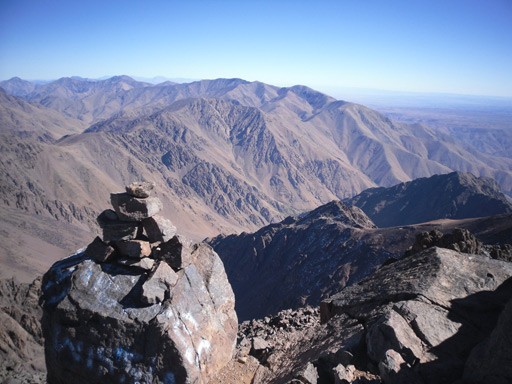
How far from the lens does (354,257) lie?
6506cm

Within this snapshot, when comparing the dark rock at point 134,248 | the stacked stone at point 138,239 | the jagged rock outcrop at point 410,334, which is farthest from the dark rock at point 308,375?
the dark rock at point 134,248

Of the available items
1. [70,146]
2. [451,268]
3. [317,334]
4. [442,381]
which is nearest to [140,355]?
[317,334]

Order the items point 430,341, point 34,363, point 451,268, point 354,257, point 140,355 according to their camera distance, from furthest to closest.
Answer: point 354,257 < point 34,363 < point 451,268 < point 140,355 < point 430,341

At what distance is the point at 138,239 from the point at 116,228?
954 mm

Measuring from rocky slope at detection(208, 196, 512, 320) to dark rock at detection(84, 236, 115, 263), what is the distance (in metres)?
48.6

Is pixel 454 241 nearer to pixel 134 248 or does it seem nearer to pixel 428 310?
pixel 428 310

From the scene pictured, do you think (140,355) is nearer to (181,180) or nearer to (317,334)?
(317,334)

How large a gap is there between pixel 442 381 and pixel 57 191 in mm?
133626

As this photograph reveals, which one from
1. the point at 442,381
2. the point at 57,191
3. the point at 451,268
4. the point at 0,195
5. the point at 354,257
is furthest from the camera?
the point at 57,191

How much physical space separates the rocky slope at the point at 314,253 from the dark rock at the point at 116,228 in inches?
1897

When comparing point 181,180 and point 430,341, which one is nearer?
point 430,341

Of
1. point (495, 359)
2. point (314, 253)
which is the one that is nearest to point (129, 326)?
point (495, 359)

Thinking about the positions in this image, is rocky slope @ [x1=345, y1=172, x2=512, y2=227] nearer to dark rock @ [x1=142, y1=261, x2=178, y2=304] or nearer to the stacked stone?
the stacked stone

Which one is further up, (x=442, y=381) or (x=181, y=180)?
(x=442, y=381)
